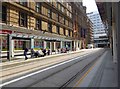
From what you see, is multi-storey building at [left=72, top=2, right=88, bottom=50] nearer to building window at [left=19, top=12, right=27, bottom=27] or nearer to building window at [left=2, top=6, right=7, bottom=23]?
building window at [left=19, top=12, right=27, bottom=27]

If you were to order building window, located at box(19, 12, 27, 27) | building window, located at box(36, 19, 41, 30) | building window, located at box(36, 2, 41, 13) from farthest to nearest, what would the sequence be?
1. building window, located at box(36, 2, 41, 13)
2. building window, located at box(36, 19, 41, 30)
3. building window, located at box(19, 12, 27, 27)

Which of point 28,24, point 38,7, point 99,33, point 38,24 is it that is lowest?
point 28,24

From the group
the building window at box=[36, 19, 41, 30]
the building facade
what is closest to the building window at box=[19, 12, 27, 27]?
the building window at box=[36, 19, 41, 30]

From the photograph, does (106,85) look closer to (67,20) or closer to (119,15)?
(119,15)

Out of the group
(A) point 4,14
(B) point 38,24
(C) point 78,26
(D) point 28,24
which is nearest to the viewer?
(A) point 4,14

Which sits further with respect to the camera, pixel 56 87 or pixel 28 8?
pixel 28 8

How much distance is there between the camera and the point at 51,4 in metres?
44.6

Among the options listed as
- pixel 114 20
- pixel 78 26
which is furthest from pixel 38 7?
pixel 78 26

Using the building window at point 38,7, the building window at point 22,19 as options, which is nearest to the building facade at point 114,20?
the building window at point 22,19

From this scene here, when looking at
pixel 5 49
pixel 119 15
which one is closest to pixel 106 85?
pixel 119 15

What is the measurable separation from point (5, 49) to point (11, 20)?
5.08 m

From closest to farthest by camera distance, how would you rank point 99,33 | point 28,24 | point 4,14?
point 4,14 → point 28,24 → point 99,33

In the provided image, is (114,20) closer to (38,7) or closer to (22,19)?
(22,19)

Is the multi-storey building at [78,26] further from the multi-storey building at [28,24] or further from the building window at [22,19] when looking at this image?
the building window at [22,19]
